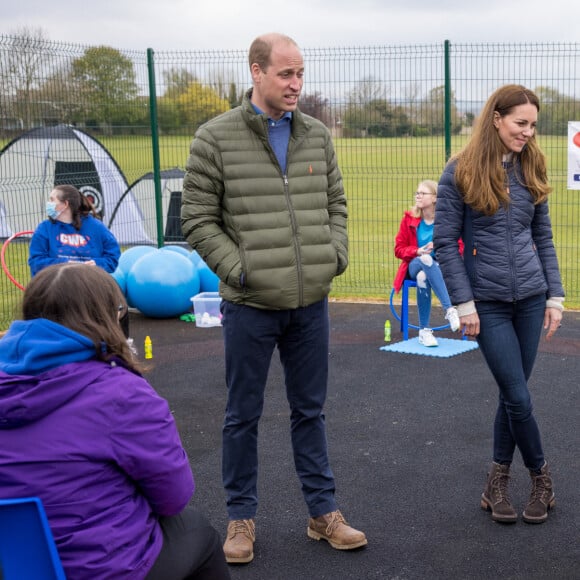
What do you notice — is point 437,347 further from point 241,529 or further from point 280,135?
point 280,135

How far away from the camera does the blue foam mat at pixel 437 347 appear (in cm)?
743

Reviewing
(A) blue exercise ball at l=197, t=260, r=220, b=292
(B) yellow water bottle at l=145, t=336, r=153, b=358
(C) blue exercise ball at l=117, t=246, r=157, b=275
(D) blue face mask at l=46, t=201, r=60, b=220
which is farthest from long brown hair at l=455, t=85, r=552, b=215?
(C) blue exercise ball at l=117, t=246, r=157, b=275

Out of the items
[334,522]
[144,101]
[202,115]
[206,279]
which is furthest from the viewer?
[202,115]

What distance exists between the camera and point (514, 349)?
389 centimetres

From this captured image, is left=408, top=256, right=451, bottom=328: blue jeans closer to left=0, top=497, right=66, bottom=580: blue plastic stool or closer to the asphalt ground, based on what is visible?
the asphalt ground

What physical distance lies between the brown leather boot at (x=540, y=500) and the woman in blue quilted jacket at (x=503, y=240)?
28 centimetres

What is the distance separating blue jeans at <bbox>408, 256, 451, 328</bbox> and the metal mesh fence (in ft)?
8.21

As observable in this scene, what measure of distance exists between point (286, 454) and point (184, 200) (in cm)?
198

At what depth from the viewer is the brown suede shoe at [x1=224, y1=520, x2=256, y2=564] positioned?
3773mm

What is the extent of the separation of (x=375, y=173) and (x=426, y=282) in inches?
131

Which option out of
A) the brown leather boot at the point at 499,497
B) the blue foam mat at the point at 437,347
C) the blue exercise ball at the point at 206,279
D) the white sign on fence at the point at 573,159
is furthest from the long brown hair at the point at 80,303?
the white sign on fence at the point at 573,159

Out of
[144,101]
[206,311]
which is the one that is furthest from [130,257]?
[144,101]

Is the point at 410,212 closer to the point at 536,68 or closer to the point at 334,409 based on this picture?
the point at 334,409

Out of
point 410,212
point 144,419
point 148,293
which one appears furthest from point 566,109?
point 144,419
